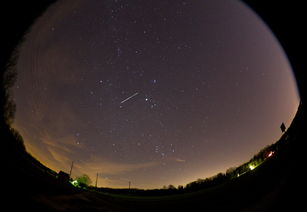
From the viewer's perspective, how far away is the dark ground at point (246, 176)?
3.48 m

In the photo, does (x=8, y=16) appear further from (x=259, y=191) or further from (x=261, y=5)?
(x=259, y=191)

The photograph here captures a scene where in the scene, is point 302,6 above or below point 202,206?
above

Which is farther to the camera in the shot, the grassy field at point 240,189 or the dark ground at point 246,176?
the dark ground at point 246,176

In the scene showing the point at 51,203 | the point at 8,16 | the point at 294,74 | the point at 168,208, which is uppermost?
the point at 8,16

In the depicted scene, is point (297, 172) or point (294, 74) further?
point (294, 74)

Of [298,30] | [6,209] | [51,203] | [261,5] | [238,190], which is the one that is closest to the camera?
[6,209]

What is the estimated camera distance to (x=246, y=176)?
6.05 meters

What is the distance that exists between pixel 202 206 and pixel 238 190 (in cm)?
105

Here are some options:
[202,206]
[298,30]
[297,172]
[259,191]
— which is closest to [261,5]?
[298,30]

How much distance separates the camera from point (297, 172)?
3291 millimetres

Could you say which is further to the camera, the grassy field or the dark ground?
the dark ground

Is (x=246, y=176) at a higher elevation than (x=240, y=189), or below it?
higher

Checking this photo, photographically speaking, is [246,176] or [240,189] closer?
[240,189]

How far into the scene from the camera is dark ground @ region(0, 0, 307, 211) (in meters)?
3.48
